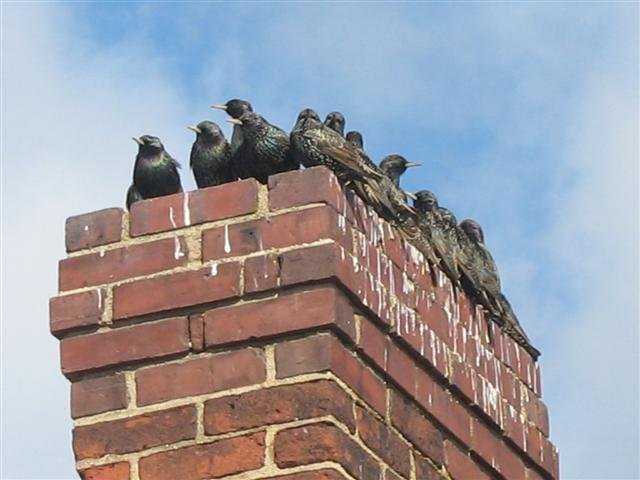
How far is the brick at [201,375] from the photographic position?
15.6 ft

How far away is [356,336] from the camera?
15.9 ft

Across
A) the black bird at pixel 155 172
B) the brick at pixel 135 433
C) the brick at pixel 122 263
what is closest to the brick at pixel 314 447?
the brick at pixel 135 433

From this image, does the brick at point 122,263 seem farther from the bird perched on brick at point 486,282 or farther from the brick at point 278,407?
the bird perched on brick at point 486,282

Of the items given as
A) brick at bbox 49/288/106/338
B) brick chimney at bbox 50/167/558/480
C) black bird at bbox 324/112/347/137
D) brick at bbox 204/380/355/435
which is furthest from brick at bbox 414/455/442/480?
black bird at bbox 324/112/347/137

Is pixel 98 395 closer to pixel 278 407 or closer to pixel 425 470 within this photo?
pixel 278 407

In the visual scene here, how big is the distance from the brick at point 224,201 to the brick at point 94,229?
0.70 feet

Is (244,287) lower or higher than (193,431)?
higher

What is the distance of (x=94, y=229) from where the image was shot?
509 centimetres

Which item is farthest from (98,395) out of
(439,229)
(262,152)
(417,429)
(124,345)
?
(439,229)

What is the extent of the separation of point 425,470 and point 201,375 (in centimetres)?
66

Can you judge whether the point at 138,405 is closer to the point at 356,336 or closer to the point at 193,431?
the point at 193,431

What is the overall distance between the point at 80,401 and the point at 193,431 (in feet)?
1.17

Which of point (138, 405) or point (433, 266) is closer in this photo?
point (138, 405)

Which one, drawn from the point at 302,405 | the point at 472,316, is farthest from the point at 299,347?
the point at 472,316
